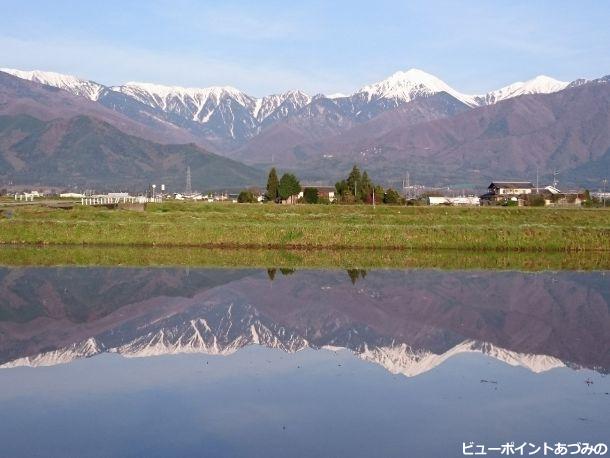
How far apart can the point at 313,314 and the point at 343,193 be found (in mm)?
60116

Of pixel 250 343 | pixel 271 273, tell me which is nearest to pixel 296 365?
pixel 250 343

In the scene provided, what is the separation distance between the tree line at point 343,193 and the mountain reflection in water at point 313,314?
46217mm

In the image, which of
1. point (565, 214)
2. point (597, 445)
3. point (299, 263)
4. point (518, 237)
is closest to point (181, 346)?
point (597, 445)

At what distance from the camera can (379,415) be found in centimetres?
1471

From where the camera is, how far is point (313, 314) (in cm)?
2616

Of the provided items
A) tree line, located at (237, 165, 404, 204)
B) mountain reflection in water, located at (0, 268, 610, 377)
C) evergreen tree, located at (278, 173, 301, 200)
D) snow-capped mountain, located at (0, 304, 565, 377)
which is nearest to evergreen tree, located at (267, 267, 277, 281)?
mountain reflection in water, located at (0, 268, 610, 377)

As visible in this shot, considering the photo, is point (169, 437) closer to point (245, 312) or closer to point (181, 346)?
point (181, 346)

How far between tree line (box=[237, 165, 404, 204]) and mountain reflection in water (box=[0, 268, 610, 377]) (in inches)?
1820

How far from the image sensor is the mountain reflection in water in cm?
2070

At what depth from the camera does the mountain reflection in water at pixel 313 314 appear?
20.7 m

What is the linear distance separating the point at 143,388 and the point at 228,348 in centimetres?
453

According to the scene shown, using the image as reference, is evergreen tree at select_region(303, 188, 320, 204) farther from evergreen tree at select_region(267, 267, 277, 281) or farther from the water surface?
the water surface

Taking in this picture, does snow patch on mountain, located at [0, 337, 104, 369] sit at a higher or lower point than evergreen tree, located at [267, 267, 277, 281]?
lower

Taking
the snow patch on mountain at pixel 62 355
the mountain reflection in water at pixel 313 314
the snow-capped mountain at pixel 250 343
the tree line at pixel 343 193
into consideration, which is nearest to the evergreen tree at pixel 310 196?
the tree line at pixel 343 193
